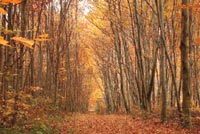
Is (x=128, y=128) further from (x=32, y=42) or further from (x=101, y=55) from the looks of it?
(x=101, y=55)

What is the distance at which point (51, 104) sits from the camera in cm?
1762

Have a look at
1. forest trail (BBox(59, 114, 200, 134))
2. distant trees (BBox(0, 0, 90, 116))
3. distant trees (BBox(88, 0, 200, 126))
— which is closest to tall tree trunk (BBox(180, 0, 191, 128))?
distant trees (BBox(88, 0, 200, 126))

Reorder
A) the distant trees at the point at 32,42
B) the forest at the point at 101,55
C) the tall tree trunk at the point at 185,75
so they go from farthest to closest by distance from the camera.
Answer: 1. the tall tree trunk at the point at 185,75
2. the forest at the point at 101,55
3. the distant trees at the point at 32,42

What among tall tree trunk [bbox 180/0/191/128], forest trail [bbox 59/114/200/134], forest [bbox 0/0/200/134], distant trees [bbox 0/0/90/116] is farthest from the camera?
forest trail [bbox 59/114/200/134]

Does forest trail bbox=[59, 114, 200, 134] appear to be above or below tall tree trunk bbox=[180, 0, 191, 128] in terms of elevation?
below

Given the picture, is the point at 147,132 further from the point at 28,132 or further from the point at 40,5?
the point at 40,5

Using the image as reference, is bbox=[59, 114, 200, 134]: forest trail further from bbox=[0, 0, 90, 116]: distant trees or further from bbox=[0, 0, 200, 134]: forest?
bbox=[0, 0, 90, 116]: distant trees

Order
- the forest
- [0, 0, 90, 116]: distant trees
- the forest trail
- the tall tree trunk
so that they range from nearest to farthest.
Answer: [0, 0, 90, 116]: distant trees
the forest
the tall tree trunk
the forest trail

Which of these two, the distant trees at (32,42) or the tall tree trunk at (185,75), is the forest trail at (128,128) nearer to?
the tall tree trunk at (185,75)

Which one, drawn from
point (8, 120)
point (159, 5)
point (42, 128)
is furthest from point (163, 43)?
point (8, 120)

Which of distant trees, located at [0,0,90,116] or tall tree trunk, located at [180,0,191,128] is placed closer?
distant trees, located at [0,0,90,116]

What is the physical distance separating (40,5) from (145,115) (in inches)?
304

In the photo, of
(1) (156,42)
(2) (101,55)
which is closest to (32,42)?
(1) (156,42)

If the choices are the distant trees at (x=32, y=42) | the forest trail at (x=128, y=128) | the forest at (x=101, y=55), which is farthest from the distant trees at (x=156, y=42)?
the distant trees at (x=32, y=42)
